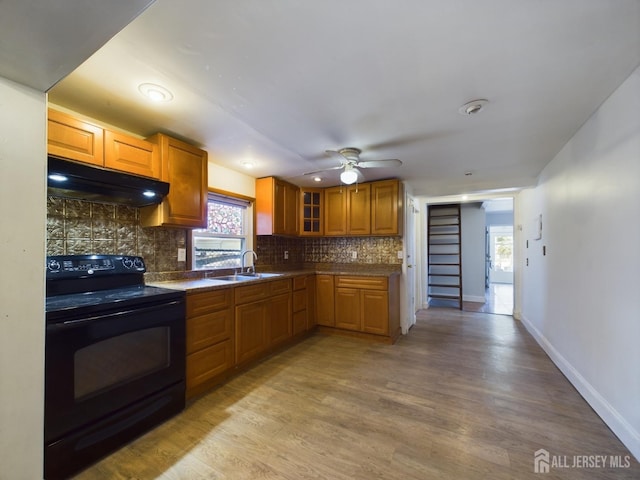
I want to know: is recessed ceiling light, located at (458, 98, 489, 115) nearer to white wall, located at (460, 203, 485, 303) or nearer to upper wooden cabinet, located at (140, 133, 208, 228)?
upper wooden cabinet, located at (140, 133, 208, 228)

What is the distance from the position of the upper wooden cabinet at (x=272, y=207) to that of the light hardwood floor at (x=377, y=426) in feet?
5.50

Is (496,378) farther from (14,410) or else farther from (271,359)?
(14,410)

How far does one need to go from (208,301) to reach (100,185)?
1150mm

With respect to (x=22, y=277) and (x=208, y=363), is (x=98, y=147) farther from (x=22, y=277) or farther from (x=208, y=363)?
(x=208, y=363)

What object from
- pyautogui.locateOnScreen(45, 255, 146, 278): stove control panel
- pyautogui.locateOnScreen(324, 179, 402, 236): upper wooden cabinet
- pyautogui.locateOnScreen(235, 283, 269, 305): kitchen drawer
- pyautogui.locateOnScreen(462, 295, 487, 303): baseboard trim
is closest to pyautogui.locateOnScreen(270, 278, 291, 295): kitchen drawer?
pyautogui.locateOnScreen(235, 283, 269, 305): kitchen drawer

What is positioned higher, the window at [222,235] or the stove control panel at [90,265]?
the window at [222,235]

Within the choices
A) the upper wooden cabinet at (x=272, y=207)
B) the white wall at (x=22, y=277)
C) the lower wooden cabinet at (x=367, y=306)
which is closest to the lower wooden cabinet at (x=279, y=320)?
the lower wooden cabinet at (x=367, y=306)

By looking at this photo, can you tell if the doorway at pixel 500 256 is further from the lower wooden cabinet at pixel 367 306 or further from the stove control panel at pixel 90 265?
the stove control panel at pixel 90 265

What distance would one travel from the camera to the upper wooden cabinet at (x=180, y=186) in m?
2.22

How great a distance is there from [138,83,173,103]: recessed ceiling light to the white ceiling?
0.13 feet

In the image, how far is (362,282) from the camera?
11.8ft

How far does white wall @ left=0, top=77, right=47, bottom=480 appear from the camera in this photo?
40.3 inches

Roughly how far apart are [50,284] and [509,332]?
5.15 m

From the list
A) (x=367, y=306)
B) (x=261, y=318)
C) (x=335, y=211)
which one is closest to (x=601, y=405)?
(x=367, y=306)
